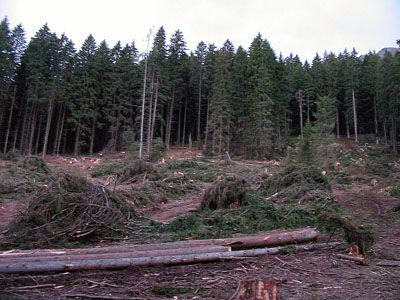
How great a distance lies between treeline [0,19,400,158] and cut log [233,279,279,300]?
31.8 meters

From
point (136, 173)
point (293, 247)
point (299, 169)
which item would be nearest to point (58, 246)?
point (293, 247)

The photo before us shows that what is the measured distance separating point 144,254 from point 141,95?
124 ft

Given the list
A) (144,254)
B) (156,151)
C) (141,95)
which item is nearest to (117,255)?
(144,254)

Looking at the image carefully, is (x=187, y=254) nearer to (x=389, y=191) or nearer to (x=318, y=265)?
(x=318, y=265)

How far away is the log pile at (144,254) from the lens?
6.01 meters

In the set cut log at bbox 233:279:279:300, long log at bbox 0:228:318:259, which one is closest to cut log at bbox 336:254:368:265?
long log at bbox 0:228:318:259

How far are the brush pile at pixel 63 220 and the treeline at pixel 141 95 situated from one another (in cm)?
2629

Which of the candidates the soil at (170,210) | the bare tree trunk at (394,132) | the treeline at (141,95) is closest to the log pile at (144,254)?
the soil at (170,210)

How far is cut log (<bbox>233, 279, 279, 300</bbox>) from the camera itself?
174 inches

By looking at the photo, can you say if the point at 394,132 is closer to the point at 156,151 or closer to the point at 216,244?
the point at 156,151

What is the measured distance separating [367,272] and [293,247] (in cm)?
176

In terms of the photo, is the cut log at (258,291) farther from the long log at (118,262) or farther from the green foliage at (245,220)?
the green foliage at (245,220)

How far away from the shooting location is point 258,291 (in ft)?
14.8

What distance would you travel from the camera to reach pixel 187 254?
22.6 feet
